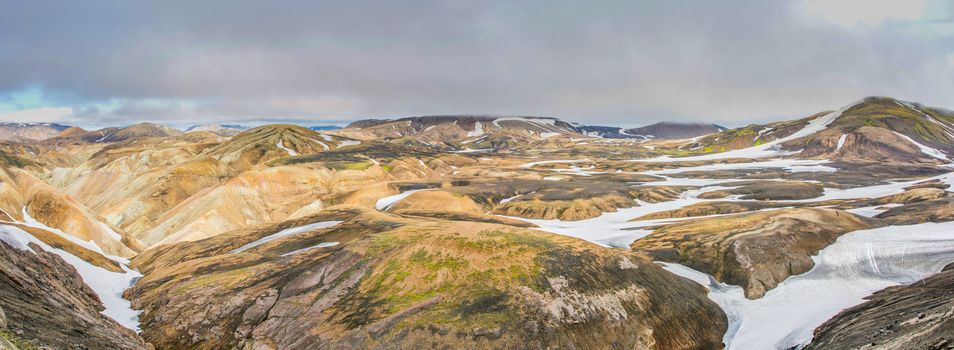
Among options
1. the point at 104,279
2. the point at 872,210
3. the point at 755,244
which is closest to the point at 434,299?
the point at 104,279

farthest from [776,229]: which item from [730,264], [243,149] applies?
[243,149]

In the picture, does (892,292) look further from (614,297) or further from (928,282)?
(614,297)

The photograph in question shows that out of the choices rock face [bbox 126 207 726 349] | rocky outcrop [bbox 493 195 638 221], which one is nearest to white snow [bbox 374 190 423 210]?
rocky outcrop [bbox 493 195 638 221]

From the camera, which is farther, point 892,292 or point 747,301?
point 747,301

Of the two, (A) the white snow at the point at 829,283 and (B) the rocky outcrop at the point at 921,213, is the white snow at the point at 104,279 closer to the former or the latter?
(A) the white snow at the point at 829,283

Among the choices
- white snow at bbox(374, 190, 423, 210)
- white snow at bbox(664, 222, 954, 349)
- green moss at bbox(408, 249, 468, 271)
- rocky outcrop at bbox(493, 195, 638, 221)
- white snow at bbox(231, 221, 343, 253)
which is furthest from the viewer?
white snow at bbox(374, 190, 423, 210)

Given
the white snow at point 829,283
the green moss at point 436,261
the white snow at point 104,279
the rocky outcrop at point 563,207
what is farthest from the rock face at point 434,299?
the rocky outcrop at point 563,207

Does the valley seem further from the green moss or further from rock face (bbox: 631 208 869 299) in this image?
rock face (bbox: 631 208 869 299)
